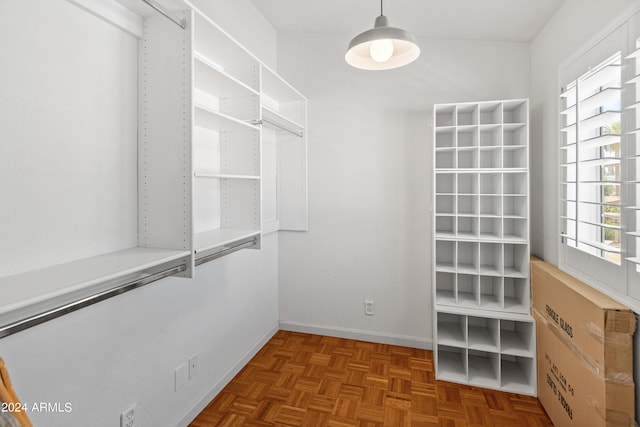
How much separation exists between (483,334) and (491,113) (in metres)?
1.78

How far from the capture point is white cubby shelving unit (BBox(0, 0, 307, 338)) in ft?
3.67

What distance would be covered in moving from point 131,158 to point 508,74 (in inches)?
111

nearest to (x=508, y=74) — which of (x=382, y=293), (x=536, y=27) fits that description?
(x=536, y=27)

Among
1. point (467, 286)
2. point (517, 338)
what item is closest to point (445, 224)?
point (467, 286)

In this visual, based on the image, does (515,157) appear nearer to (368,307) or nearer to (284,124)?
(368,307)

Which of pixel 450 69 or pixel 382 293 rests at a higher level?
pixel 450 69

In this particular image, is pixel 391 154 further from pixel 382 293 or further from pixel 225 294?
pixel 225 294

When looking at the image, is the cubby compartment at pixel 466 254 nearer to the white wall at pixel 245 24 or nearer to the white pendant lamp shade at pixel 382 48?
the white pendant lamp shade at pixel 382 48

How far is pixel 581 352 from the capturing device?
173 cm

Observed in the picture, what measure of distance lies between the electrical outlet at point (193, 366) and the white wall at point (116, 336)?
4 cm

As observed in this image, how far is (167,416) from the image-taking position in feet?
6.06

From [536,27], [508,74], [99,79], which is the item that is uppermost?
A: [536,27]

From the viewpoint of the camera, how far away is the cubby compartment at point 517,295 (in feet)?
7.99

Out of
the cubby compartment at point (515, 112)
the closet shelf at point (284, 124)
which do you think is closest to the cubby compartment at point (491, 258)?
the cubby compartment at point (515, 112)
